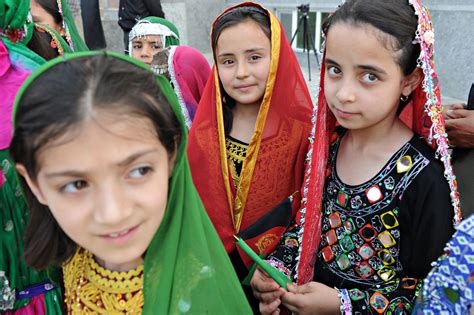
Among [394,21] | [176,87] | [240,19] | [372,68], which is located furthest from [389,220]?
[176,87]

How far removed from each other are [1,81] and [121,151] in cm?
62

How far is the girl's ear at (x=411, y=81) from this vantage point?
1.25 m

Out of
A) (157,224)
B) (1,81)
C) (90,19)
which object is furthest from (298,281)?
(90,19)

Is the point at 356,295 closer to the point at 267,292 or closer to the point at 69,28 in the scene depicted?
the point at 267,292

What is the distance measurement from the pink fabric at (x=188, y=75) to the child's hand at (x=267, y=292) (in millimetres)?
1457

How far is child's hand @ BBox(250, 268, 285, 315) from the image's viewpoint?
139 centimetres

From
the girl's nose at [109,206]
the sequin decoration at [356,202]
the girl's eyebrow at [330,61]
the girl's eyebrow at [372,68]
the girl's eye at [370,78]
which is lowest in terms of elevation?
the sequin decoration at [356,202]

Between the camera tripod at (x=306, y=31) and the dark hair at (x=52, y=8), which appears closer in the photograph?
the dark hair at (x=52, y=8)

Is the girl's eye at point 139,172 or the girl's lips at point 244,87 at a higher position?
the girl's lips at point 244,87

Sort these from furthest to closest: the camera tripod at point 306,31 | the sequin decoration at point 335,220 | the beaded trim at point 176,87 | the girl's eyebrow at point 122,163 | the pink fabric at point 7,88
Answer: the camera tripod at point 306,31
the beaded trim at point 176,87
the sequin decoration at point 335,220
the pink fabric at point 7,88
the girl's eyebrow at point 122,163

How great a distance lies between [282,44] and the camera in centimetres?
182

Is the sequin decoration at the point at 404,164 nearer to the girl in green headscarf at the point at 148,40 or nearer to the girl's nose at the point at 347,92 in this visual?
the girl's nose at the point at 347,92

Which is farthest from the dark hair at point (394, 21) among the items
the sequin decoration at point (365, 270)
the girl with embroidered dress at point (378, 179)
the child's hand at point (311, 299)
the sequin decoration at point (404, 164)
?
the child's hand at point (311, 299)

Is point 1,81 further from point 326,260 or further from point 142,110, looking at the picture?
point 326,260
